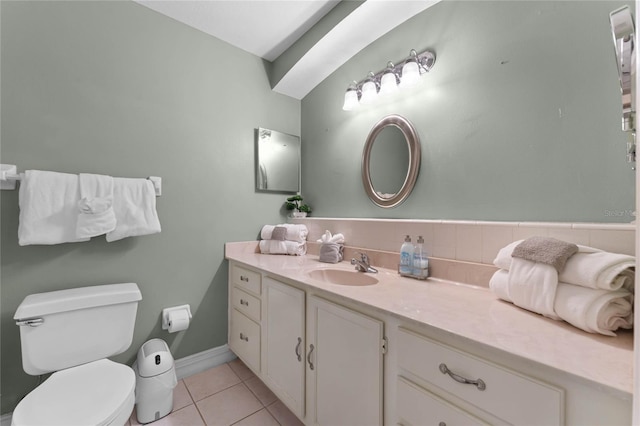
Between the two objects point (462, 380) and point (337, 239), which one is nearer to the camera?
point (462, 380)

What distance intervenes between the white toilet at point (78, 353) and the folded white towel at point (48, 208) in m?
0.30

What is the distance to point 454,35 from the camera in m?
1.29

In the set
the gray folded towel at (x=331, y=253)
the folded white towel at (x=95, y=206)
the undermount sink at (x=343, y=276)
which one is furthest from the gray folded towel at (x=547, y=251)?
the folded white towel at (x=95, y=206)

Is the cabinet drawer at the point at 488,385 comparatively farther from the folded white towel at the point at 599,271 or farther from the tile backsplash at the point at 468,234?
the tile backsplash at the point at 468,234

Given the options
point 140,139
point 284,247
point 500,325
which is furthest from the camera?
point 284,247

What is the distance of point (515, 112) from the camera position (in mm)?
1097

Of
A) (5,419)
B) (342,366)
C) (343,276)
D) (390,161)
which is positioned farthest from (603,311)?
(5,419)

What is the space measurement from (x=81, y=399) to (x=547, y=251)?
1806mm

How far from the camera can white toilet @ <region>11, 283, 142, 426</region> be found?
0.93 meters

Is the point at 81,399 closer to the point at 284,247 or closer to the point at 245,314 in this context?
the point at 245,314

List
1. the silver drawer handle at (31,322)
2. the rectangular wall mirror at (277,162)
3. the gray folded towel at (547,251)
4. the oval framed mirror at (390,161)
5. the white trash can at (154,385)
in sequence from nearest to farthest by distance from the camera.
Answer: the gray folded towel at (547,251)
the silver drawer handle at (31,322)
the white trash can at (154,385)
the oval framed mirror at (390,161)
the rectangular wall mirror at (277,162)

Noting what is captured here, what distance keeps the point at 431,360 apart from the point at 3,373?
205 centimetres

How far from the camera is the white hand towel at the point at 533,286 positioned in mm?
736

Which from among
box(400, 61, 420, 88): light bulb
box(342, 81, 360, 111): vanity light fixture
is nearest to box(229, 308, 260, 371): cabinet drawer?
box(342, 81, 360, 111): vanity light fixture
